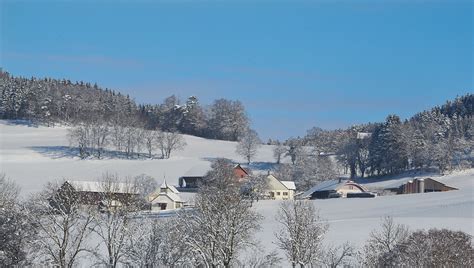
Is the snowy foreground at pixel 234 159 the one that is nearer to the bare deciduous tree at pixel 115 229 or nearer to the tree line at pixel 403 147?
the tree line at pixel 403 147

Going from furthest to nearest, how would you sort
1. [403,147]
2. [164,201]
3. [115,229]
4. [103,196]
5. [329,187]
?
[403,147] → [329,187] → [164,201] → [103,196] → [115,229]

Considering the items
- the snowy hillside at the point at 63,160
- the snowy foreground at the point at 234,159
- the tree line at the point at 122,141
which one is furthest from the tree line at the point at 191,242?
the tree line at the point at 122,141

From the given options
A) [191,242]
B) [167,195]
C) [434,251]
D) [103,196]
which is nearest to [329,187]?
[167,195]

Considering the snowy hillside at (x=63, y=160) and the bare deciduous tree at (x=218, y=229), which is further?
the snowy hillside at (x=63, y=160)

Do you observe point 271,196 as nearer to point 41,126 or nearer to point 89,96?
point 41,126

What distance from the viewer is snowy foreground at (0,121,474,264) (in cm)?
5794

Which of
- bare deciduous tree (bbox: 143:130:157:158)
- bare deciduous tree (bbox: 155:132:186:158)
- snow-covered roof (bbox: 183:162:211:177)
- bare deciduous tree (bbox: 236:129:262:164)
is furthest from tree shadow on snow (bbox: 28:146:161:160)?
snow-covered roof (bbox: 183:162:211:177)

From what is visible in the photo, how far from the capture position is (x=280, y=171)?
11644 centimetres

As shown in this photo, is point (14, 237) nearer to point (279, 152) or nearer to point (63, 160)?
point (63, 160)

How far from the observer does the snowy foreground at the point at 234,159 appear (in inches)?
2281

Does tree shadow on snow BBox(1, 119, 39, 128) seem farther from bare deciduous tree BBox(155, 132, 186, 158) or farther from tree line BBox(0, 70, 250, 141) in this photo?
bare deciduous tree BBox(155, 132, 186, 158)

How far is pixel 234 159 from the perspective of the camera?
132 meters

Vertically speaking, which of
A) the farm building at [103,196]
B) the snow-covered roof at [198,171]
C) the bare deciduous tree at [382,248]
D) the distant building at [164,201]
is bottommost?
the bare deciduous tree at [382,248]

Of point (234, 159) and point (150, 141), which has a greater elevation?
point (150, 141)
